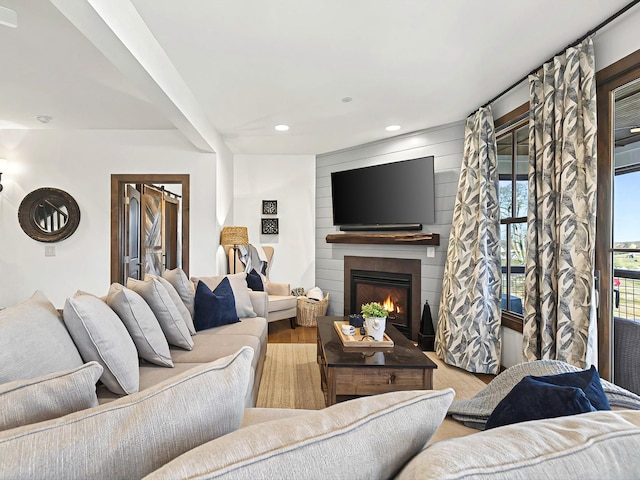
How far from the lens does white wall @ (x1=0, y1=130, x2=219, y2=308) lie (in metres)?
4.50

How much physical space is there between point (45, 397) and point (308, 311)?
4.54 metres

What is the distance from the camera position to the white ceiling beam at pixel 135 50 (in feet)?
5.89

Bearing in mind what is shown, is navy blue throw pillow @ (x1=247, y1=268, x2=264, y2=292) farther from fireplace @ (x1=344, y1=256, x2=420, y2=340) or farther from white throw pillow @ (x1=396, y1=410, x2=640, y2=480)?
white throw pillow @ (x1=396, y1=410, x2=640, y2=480)

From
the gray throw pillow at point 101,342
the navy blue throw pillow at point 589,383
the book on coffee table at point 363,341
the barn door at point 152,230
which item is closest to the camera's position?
the navy blue throw pillow at point 589,383

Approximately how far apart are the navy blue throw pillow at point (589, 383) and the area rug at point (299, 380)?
6.16ft

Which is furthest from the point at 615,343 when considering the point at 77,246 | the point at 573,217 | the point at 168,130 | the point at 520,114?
the point at 77,246

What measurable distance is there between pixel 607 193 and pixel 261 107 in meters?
2.89

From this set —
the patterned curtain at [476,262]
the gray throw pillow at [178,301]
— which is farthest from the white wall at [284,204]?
the gray throw pillow at [178,301]

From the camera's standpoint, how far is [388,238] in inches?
185

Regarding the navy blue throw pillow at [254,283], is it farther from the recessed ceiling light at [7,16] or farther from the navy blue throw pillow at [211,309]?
the recessed ceiling light at [7,16]

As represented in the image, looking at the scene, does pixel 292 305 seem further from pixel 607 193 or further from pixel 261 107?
pixel 607 193

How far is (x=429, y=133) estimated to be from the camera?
14.6 feet

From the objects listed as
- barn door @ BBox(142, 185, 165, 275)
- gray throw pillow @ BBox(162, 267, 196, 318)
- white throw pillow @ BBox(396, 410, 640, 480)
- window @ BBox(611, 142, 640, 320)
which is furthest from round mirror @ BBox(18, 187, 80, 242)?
window @ BBox(611, 142, 640, 320)

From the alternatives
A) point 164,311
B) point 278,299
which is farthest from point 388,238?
point 164,311
